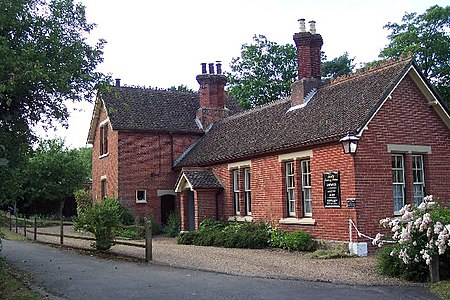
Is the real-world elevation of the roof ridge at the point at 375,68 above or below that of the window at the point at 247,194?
above

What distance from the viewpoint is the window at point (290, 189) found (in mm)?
20453

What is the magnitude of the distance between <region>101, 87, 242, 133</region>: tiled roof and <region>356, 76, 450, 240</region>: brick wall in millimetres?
14425

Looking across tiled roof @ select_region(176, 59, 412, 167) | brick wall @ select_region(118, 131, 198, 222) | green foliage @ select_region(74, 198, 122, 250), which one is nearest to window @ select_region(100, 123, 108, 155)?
brick wall @ select_region(118, 131, 198, 222)

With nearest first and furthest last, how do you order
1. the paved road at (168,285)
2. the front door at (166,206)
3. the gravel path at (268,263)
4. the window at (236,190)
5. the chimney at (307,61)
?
the paved road at (168,285) → the gravel path at (268,263) → the chimney at (307,61) → the window at (236,190) → the front door at (166,206)

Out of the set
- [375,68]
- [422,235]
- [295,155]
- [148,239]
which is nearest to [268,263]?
[148,239]

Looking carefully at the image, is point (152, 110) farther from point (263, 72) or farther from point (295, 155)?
point (263, 72)

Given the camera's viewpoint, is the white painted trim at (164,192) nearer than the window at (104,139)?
Yes

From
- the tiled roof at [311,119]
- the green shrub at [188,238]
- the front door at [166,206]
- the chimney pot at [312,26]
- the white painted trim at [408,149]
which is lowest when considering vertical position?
the green shrub at [188,238]

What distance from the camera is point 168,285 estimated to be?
11977 millimetres

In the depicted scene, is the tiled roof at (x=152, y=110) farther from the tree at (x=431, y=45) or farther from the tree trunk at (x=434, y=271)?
the tree trunk at (x=434, y=271)

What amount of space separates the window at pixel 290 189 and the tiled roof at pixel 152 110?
11002 mm

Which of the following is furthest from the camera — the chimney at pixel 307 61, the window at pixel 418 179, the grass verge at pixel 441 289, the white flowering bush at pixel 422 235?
the chimney at pixel 307 61

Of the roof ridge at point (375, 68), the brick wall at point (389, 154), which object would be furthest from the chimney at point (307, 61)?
the brick wall at point (389, 154)

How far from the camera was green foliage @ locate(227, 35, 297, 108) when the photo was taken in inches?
1938
